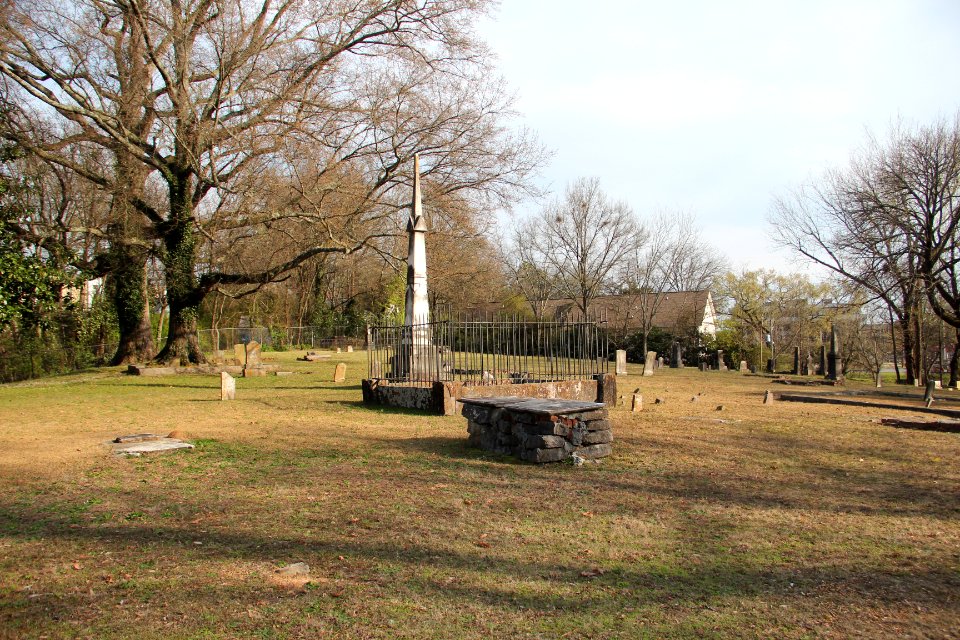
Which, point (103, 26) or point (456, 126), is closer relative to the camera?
point (103, 26)

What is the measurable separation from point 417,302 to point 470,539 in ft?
34.3

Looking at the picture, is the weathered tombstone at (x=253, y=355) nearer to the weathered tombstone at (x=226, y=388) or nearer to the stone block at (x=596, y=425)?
the weathered tombstone at (x=226, y=388)

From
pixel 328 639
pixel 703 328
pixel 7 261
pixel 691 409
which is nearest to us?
pixel 328 639

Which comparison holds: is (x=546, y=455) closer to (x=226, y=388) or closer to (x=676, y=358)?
(x=226, y=388)

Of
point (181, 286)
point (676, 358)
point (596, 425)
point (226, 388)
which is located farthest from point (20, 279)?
point (676, 358)

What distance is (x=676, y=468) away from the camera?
Result: 7.42m

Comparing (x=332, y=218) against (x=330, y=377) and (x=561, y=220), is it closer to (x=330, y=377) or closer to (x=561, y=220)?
(x=330, y=377)

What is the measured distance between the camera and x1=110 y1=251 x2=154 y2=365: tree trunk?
71.9 feet

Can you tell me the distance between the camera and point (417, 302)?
15.0 m

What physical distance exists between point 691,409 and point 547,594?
10100 millimetres

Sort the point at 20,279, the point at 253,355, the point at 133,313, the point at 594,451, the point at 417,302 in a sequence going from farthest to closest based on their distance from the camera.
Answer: the point at 133,313, the point at 253,355, the point at 20,279, the point at 417,302, the point at 594,451

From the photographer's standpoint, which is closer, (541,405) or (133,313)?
(541,405)

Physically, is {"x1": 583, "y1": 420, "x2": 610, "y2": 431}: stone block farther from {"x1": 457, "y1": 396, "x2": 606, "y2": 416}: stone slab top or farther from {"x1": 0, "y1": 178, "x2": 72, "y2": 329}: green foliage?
{"x1": 0, "y1": 178, "x2": 72, "y2": 329}: green foliage

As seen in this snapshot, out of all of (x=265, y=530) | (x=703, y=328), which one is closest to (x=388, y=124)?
(x=265, y=530)
